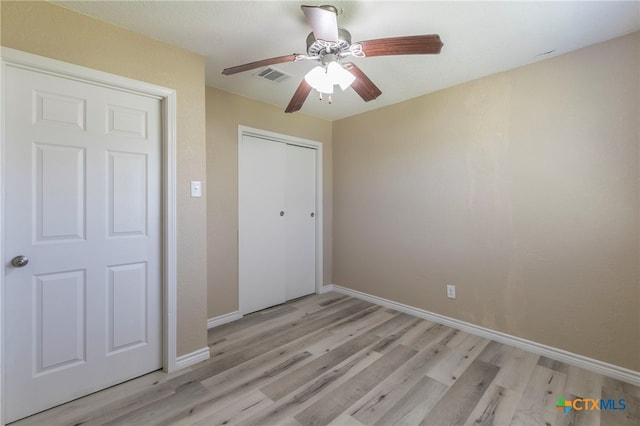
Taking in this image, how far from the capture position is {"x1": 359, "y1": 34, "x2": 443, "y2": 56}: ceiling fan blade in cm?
130

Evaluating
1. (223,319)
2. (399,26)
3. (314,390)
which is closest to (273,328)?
(223,319)

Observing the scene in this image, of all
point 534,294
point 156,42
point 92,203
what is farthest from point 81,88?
point 534,294

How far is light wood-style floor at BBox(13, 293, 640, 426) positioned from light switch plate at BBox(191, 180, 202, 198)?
128 cm

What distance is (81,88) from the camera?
1685 mm

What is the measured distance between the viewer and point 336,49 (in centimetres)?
154

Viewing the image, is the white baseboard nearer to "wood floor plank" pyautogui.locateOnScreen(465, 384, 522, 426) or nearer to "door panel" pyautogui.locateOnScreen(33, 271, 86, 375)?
"wood floor plank" pyautogui.locateOnScreen(465, 384, 522, 426)

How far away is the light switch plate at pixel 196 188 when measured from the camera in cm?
209

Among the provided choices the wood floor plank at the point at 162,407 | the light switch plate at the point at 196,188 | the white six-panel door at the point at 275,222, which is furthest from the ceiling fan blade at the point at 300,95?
the wood floor plank at the point at 162,407

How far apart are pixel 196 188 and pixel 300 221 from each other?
166 centimetres

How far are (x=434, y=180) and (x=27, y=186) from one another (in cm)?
307

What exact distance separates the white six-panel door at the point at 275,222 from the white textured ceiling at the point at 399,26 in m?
1.09

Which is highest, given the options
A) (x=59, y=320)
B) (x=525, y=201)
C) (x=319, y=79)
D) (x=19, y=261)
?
(x=319, y=79)

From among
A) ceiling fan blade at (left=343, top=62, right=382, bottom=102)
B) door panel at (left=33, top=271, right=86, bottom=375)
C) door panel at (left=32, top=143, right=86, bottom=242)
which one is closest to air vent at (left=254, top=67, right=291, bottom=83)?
ceiling fan blade at (left=343, top=62, right=382, bottom=102)

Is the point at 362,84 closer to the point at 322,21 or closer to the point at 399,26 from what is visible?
the point at 399,26
